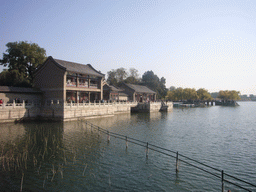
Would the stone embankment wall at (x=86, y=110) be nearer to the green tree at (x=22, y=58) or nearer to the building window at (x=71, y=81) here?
the building window at (x=71, y=81)

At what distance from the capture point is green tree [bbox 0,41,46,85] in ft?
127

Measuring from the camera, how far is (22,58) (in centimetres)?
3969

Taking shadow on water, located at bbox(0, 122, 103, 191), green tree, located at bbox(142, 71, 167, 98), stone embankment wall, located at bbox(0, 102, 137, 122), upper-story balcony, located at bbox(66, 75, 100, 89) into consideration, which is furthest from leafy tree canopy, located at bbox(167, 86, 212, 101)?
shadow on water, located at bbox(0, 122, 103, 191)

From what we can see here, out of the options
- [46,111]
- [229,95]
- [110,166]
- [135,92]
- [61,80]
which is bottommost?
[110,166]

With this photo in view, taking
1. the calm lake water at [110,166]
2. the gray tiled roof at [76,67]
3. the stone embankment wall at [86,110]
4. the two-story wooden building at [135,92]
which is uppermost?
the gray tiled roof at [76,67]

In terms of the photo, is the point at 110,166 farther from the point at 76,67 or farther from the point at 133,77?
the point at 133,77

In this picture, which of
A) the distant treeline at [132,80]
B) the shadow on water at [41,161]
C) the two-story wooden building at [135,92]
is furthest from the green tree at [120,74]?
the shadow on water at [41,161]

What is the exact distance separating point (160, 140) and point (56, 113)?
17.9 m

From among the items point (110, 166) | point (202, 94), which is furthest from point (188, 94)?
point (110, 166)

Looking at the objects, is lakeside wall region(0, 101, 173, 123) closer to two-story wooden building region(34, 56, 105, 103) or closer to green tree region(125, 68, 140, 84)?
two-story wooden building region(34, 56, 105, 103)

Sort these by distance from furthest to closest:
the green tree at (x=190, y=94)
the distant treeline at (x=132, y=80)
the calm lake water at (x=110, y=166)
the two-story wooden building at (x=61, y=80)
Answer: the green tree at (x=190, y=94) → the distant treeline at (x=132, y=80) → the two-story wooden building at (x=61, y=80) → the calm lake water at (x=110, y=166)

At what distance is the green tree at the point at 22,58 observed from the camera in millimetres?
38844

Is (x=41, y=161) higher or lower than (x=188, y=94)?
lower

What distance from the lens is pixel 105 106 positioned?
123 ft
